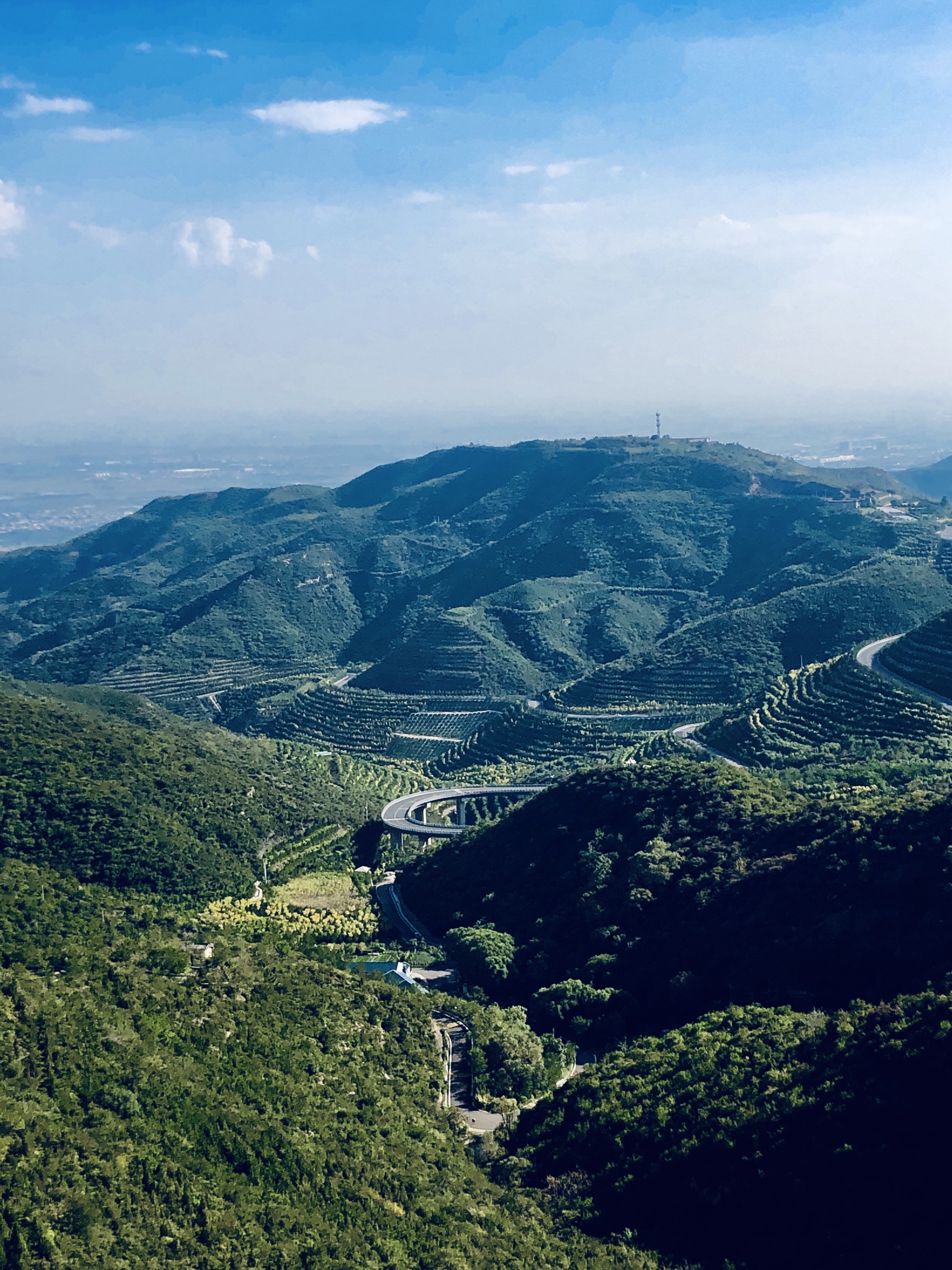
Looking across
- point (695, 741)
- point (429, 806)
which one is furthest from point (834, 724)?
point (429, 806)

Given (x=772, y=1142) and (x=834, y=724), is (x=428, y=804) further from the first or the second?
(x=772, y=1142)

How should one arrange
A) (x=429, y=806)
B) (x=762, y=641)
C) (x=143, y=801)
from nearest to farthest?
(x=143, y=801) → (x=429, y=806) → (x=762, y=641)

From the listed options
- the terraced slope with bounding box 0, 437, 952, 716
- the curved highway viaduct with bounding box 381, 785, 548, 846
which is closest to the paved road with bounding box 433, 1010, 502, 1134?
the curved highway viaduct with bounding box 381, 785, 548, 846

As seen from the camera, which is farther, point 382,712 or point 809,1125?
point 382,712

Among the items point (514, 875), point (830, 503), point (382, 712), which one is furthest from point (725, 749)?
point (830, 503)

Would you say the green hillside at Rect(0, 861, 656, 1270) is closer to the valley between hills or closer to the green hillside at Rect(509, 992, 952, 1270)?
the valley between hills

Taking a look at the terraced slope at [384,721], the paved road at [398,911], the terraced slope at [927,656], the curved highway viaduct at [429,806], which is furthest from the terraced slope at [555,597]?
the paved road at [398,911]

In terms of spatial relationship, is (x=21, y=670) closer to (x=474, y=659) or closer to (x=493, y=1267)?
(x=474, y=659)
